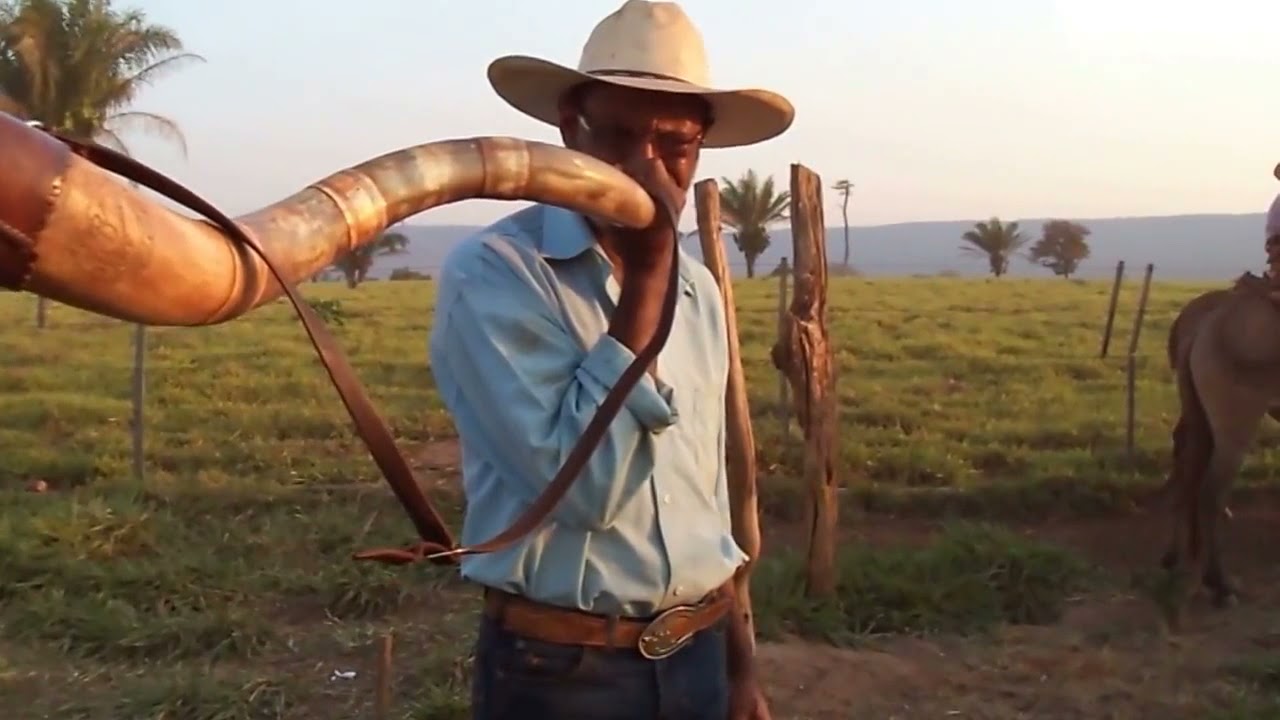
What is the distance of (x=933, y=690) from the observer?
4.89m

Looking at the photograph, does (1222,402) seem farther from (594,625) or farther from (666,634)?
(594,625)

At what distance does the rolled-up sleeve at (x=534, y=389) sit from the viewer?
1674 millimetres

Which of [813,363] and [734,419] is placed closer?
[734,419]

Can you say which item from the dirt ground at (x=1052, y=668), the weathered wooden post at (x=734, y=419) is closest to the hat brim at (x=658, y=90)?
the weathered wooden post at (x=734, y=419)

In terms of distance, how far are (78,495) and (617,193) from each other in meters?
6.57

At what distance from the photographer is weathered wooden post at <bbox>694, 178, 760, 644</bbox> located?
445cm

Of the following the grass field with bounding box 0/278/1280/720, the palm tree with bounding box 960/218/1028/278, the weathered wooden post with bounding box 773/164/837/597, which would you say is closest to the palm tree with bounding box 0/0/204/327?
the grass field with bounding box 0/278/1280/720

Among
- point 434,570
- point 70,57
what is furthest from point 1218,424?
point 70,57

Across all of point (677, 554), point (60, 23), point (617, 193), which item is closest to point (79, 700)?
point (677, 554)

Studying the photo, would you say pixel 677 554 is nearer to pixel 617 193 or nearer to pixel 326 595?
pixel 617 193

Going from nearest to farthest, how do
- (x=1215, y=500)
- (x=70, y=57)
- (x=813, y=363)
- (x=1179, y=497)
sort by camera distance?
(x=813, y=363) → (x=1215, y=500) → (x=1179, y=497) → (x=70, y=57)

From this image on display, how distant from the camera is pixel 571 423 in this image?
1.67m

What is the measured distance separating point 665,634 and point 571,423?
1.46ft

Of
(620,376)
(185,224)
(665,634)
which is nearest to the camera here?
(185,224)
